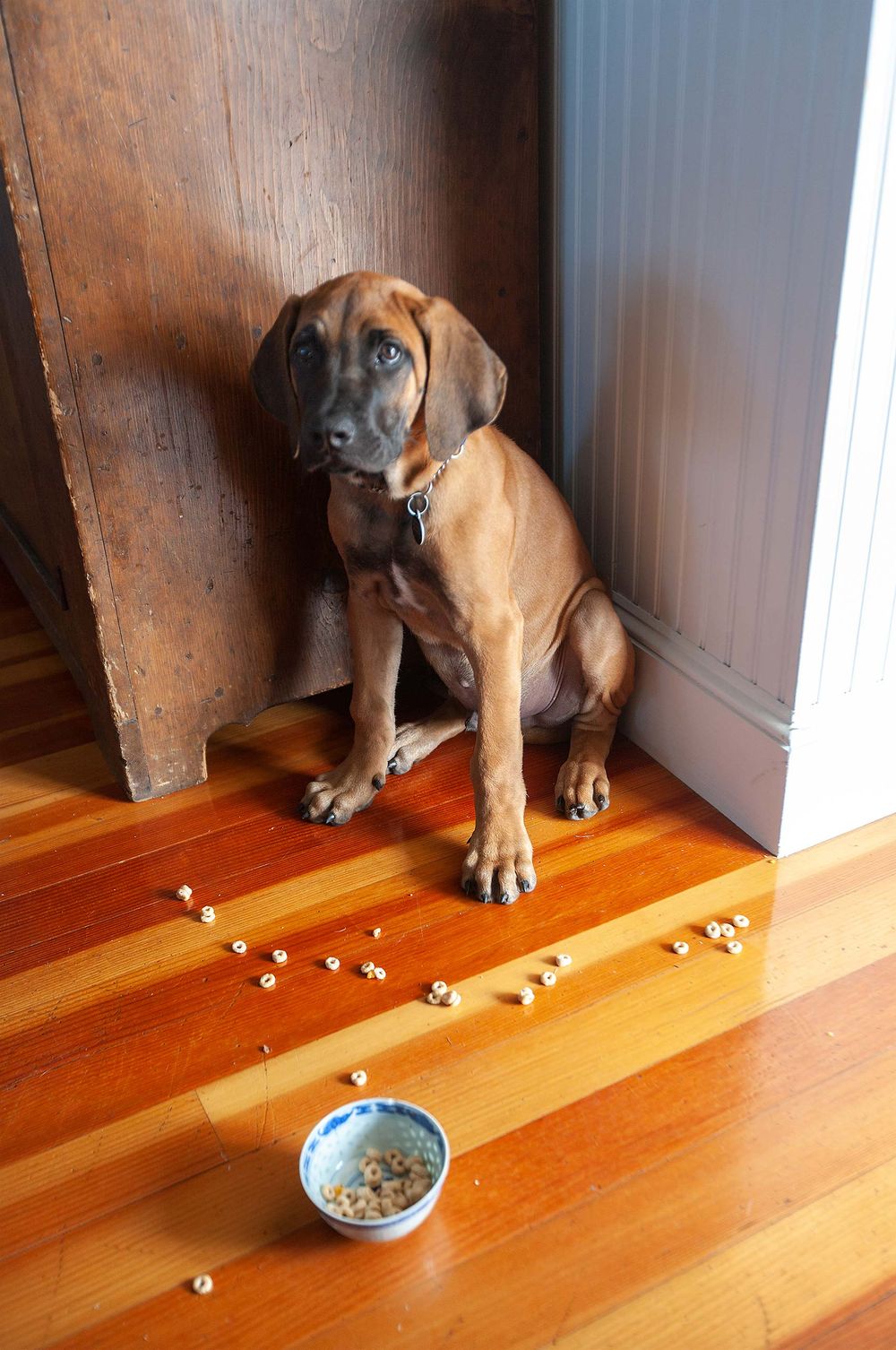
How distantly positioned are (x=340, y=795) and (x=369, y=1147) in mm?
966

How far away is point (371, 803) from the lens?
8.06 ft

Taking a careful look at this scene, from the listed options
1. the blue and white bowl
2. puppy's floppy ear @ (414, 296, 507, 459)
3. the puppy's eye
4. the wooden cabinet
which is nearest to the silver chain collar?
puppy's floppy ear @ (414, 296, 507, 459)

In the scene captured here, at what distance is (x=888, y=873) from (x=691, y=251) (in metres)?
1.32

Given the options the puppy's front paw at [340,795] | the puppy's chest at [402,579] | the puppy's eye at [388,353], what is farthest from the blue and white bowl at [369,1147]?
the puppy's eye at [388,353]

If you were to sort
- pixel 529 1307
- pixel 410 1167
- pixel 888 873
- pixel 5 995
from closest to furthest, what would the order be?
pixel 529 1307 < pixel 410 1167 < pixel 5 995 < pixel 888 873

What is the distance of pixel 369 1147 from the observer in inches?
60.6

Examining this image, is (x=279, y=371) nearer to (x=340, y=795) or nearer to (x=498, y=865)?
(x=340, y=795)

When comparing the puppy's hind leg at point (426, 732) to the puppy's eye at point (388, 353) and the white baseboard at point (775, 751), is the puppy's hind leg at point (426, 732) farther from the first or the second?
the puppy's eye at point (388, 353)

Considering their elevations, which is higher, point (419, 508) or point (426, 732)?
point (419, 508)

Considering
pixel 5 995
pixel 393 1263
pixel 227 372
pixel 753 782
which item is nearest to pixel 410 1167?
pixel 393 1263

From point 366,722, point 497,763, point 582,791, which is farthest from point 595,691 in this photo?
point 366,722

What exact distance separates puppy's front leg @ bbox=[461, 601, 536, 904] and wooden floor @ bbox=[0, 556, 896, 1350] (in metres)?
0.08

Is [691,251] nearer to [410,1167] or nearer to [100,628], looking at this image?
[100,628]

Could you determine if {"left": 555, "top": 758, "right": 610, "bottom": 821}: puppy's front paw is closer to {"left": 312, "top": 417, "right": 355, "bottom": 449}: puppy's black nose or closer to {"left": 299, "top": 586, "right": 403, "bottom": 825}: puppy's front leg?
{"left": 299, "top": 586, "right": 403, "bottom": 825}: puppy's front leg
